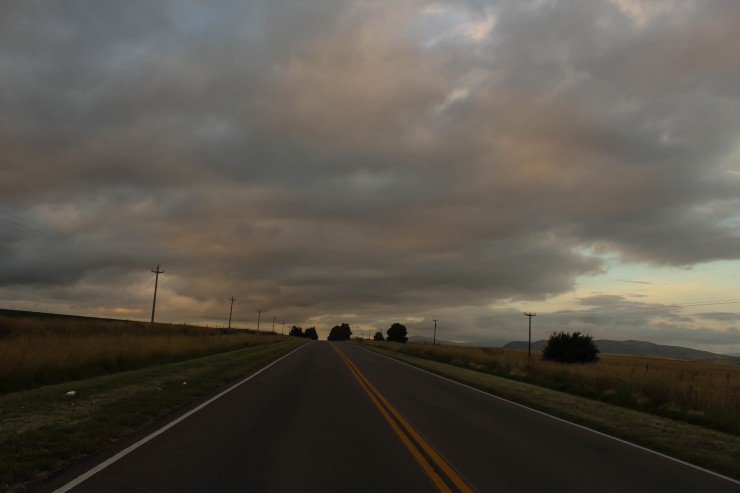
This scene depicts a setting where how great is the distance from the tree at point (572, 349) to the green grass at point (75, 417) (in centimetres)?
4760

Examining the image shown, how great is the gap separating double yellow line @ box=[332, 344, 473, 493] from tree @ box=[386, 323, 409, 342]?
171 meters

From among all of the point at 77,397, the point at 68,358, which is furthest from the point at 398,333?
the point at 77,397

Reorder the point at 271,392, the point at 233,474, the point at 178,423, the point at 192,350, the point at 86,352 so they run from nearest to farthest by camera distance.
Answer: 1. the point at 233,474
2. the point at 178,423
3. the point at 271,392
4. the point at 86,352
5. the point at 192,350

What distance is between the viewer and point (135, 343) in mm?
28266

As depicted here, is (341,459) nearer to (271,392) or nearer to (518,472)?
(518,472)

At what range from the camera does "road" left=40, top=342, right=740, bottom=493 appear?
21.5 feet

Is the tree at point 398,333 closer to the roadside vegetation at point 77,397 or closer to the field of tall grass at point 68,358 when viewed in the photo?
the field of tall grass at point 68,358

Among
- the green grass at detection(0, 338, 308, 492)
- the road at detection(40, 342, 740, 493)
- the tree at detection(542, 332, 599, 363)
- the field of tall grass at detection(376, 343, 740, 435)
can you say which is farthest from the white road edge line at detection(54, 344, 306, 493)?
the tree at detection(542, 332, 599, 363)

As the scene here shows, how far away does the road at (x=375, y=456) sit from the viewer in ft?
21.5

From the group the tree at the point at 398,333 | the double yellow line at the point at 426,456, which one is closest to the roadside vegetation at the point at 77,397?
the double yellow line at the point at 426,456

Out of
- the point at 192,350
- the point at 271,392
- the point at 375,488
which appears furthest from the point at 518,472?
the point at 192,350

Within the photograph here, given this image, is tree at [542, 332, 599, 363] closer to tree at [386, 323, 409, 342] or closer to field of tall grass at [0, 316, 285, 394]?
field of tall grass at [0, 316, 285, 394]

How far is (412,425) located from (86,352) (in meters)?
16.2

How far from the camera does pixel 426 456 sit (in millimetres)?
8148
